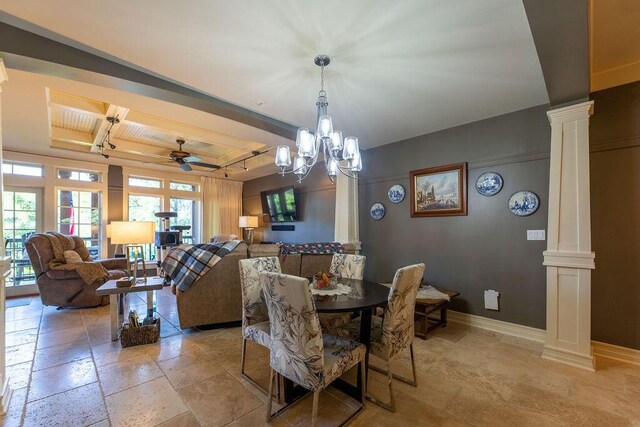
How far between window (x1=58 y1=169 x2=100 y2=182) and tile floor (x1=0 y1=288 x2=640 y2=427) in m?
3.59

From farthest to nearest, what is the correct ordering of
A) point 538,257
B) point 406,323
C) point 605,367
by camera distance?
point 538,257, point 605,367, point 406,323

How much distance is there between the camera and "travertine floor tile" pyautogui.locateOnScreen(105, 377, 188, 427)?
174 cm

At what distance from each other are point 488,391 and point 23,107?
535cm

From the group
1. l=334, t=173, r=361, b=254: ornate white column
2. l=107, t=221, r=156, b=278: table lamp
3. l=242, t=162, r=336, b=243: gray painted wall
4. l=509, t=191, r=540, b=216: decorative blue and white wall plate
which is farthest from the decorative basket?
l=509, t=191, r=540, b=216: decorative blue and white wall plate

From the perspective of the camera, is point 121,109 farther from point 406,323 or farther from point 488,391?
point 488,391

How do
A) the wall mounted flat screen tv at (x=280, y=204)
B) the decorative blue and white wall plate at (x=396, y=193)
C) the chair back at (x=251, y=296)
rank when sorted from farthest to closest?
the wall mounted flat screen tv at (x=280, y=204)
the decorative blue and white wall plate at (x=396, y=193)
the chair back at (x=251, y=296)

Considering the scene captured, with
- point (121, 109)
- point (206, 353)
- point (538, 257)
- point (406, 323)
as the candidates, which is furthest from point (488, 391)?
point (121, 109)

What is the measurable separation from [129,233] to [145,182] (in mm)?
4290

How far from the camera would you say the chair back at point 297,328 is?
1.48 m

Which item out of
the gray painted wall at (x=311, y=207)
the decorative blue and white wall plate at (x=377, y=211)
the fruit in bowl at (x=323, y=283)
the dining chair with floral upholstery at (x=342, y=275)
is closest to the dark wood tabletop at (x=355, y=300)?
the fruit in bowl at (x=323, y=283)

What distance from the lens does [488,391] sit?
207 cm

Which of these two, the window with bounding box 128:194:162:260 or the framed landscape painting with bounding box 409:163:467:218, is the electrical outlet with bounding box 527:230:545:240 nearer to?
the framed landscape painting with bounding box 409:163:467:218

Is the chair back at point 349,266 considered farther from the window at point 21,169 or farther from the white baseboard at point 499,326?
the window at point 21,169

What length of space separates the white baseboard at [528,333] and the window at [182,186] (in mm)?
6549
